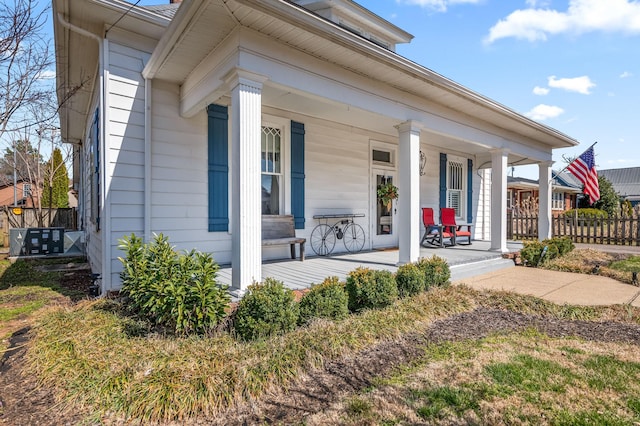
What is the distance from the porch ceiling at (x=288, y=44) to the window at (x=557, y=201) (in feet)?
83.8

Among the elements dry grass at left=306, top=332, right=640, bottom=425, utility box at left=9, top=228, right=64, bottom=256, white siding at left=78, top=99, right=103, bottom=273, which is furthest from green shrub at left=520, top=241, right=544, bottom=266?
utility box at left=9, top=228, right=64, bottom=256

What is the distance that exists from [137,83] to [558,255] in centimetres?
882

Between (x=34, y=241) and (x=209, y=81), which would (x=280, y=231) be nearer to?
(x=209, y=81)

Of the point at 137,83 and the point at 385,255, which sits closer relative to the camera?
the point at 137,83

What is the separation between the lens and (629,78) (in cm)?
821

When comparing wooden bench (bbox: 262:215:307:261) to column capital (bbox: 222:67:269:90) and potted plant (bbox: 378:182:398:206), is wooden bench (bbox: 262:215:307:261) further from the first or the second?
potted plant (bbox: 378:182:398:206)

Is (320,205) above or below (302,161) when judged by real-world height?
below

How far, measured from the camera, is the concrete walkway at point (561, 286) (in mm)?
4605

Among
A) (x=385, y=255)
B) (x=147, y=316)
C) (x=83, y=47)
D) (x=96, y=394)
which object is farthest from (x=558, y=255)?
(x=83, y=47)

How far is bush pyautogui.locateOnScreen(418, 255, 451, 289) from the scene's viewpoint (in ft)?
15.3

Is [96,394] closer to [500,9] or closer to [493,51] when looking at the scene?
[500,9]

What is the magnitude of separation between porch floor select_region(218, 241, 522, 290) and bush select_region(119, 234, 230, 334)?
120 centimetres

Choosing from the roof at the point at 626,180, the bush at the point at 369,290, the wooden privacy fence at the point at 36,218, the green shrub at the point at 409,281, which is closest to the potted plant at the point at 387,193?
the green shrub at the point at 409,281

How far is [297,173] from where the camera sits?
6.39 metres
